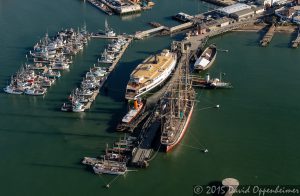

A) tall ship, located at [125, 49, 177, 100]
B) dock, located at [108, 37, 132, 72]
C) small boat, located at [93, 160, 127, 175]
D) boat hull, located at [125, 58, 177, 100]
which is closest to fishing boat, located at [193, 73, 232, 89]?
boat hull, located at [125, 58, 177, 100]

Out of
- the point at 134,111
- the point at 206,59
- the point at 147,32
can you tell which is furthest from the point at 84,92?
the point at 147,32

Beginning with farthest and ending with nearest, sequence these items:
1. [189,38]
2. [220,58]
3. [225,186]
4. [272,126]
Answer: [189,38], [220,58], [272,126], [225,186]

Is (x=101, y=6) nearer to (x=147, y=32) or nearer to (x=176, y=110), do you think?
(x=147, y=32)

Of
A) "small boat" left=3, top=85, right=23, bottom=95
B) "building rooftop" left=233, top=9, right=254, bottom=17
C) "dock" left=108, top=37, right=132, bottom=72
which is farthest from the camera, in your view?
"building rooftop" left=233, top=9, right=254, bottom=17

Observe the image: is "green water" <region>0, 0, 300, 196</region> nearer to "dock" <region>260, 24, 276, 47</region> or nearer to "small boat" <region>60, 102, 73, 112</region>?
"small boat" <region>60, 102, 73, 112</region>

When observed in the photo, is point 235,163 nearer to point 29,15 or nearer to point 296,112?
point 296,112

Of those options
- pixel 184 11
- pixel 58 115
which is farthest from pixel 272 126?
pixel 184 11
